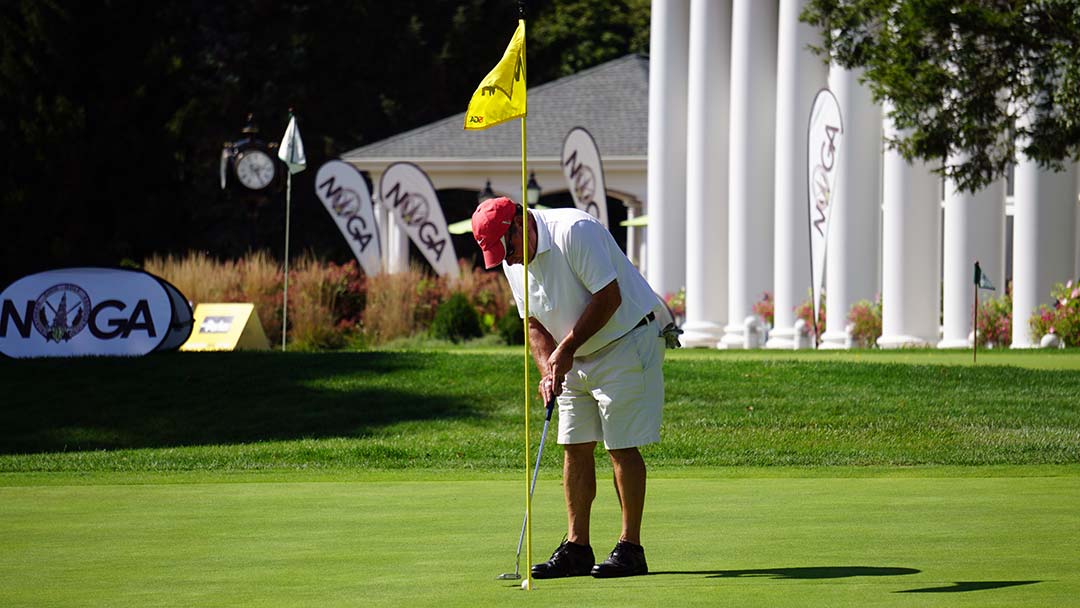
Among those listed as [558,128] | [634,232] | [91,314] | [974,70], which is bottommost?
[91,314]

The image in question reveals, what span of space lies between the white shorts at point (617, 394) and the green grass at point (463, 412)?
6.52 metres

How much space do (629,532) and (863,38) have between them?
15.2 meters

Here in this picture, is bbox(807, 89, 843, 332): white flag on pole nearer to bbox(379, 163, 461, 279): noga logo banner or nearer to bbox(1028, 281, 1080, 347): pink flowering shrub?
bbox(1028, 281, 1080, 347): pink flowering shrub

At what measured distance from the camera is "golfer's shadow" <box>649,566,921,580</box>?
730 centimetres

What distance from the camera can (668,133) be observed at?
35.8 metres

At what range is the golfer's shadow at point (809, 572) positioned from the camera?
7297 millimetres

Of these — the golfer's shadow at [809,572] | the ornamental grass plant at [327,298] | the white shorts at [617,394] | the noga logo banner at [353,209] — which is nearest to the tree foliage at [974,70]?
the white shorts at [617,394]

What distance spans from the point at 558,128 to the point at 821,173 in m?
24.2

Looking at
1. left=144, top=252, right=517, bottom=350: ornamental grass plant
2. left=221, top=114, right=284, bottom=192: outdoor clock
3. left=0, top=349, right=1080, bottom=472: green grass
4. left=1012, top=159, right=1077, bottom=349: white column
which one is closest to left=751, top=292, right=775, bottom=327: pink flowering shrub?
left=144, top=252, right=517, bottom=350: ornamental grass plant

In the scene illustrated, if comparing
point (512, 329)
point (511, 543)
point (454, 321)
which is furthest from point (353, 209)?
point (511, 543)

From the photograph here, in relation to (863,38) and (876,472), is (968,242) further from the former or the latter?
(876,472)

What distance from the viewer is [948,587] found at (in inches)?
272

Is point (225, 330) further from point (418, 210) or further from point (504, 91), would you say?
point (504, 91)

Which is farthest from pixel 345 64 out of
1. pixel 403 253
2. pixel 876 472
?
pixel 876 472
